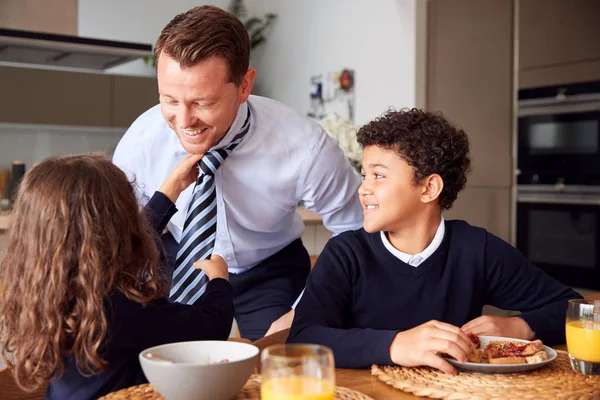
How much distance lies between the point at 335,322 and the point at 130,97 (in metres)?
5.23

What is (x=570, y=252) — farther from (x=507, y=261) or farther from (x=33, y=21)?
(x=33, y=21)

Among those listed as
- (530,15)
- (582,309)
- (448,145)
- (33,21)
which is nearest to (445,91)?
(530,15)

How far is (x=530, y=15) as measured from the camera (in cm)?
390

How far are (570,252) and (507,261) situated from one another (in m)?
2.38

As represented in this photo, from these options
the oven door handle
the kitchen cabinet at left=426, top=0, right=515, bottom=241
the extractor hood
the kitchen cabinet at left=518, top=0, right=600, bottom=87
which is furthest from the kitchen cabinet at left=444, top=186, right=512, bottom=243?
the extractor hood

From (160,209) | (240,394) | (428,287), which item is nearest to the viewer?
(240,394)

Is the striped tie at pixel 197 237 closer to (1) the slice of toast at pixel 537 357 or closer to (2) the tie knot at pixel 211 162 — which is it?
(2) the tie knot at pixel 211 162

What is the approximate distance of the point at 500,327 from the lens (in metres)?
1.33

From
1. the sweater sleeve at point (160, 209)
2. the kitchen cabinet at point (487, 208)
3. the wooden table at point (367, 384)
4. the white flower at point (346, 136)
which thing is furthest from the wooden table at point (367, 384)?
the kitchen cabinet at point (487, 208)

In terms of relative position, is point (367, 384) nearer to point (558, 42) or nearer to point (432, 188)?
point (432, 188)

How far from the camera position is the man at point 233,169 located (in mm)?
1664

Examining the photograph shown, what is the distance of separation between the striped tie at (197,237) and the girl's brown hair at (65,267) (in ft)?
1.90

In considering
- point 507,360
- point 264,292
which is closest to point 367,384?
point 507,360

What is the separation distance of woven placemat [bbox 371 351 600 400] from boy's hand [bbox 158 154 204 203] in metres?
0.70
